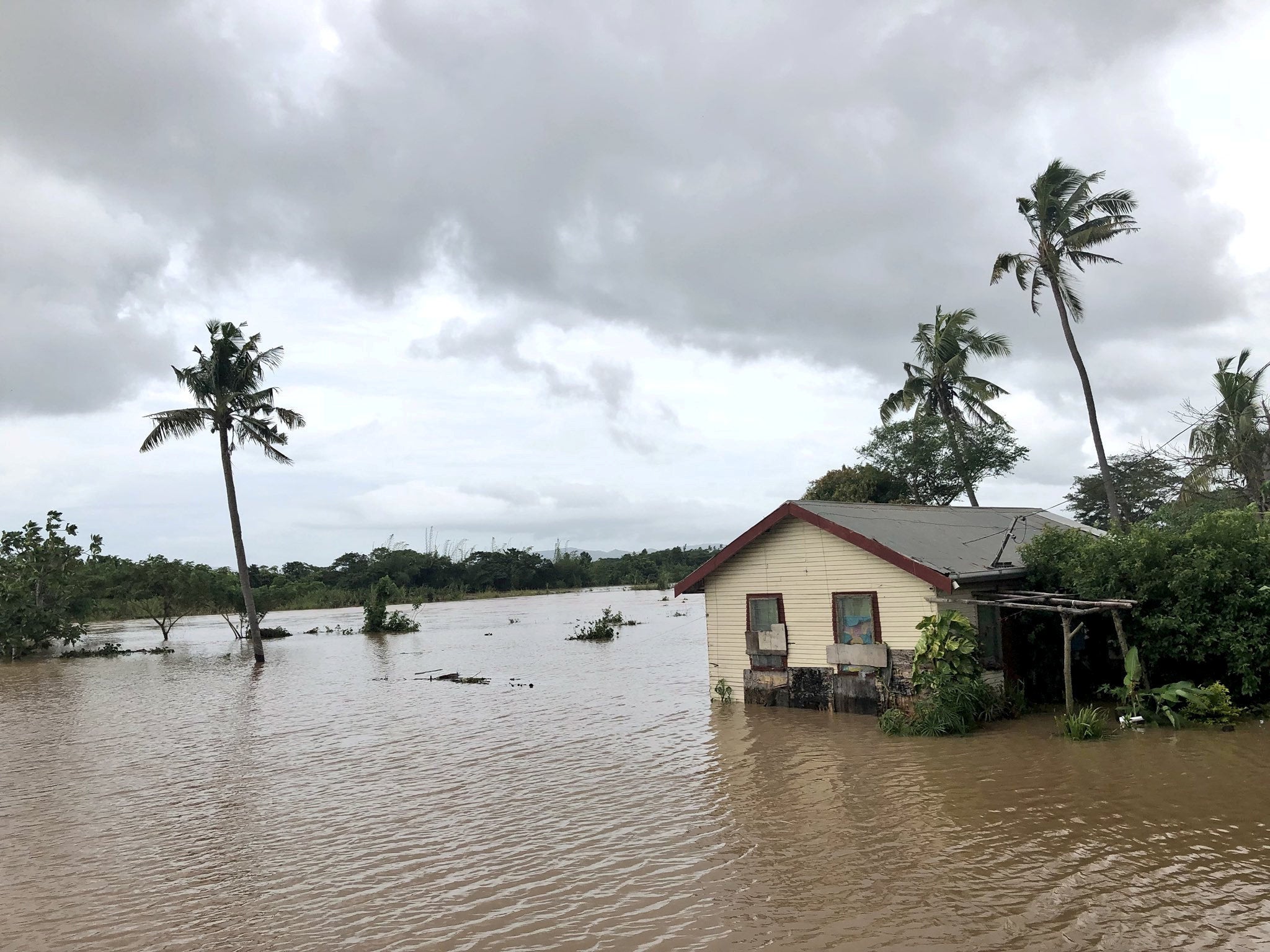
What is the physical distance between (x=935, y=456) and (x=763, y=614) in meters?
26.1

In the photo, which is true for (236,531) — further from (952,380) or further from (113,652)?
(952,380)

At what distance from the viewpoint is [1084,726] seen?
12.7m

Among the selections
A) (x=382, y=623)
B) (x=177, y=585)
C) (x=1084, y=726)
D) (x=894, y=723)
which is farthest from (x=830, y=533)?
(x=177, y=585)

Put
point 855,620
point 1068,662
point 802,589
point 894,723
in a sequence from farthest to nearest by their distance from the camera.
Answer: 1. point 802,589
2. point 855,620
3. point 894,723
4. point 1068,662

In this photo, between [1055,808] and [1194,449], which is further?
[1194,449]

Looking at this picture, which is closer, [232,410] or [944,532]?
[944,532]

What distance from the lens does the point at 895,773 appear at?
11594 millimetres

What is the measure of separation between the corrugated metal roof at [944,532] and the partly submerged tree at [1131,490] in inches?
548

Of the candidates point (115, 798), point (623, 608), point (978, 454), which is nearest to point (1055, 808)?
point (115, 798)

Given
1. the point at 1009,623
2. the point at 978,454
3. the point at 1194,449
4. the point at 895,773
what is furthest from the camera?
the point at 978,454

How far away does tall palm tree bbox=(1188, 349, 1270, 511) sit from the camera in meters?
24.9

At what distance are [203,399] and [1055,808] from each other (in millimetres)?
33856

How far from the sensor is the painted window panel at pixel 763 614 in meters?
16.7

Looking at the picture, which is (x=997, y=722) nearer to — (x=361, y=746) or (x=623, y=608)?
(x=361, y=746)
